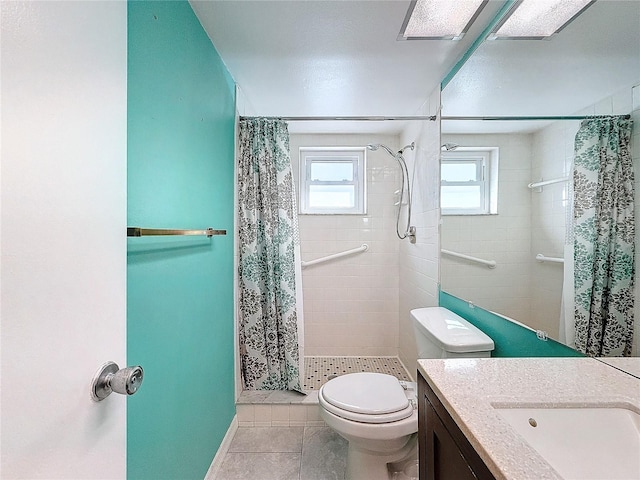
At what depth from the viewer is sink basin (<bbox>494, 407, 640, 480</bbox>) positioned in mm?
626

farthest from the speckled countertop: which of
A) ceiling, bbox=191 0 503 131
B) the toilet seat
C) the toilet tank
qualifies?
ceiling, bbox=191 0 503 131

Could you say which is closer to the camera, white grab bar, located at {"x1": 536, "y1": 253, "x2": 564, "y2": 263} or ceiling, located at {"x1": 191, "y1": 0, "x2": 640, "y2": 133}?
ceiling, located at {"x1": 191, "y1": 0, "x2": 640, "y2": 133}

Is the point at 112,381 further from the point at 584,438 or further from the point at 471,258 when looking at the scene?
the point at 471,258

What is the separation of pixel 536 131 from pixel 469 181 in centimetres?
48

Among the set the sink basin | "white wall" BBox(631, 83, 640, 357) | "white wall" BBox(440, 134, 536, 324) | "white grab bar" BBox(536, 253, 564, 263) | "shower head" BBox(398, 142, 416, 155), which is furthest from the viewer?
"shower head" BBox(398, 142, 416, 155)

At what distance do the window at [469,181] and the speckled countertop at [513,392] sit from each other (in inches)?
29.6

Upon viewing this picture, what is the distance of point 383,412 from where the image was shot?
1376 mm

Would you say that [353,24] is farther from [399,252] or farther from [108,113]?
[399,252]

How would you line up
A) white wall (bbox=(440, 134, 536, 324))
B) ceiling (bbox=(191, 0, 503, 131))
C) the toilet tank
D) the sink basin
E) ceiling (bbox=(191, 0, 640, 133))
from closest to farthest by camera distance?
the sink basin → ceiling (bbox=(191, 0, 640, 133)) → white wall (bbox=(440, 134, 536, 324)) → ceiling (bbox=(191, 0, 503, 131)) → the toilet tank

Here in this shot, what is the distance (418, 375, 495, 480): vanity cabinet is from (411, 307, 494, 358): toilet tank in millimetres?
579

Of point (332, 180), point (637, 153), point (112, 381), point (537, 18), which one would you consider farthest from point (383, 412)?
point (332, 180)

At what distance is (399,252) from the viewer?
281 cm

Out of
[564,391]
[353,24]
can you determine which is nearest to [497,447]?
[564,391]

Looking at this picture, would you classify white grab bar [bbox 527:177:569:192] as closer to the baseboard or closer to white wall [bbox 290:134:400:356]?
white wall [bbox 290:134:400:356]
